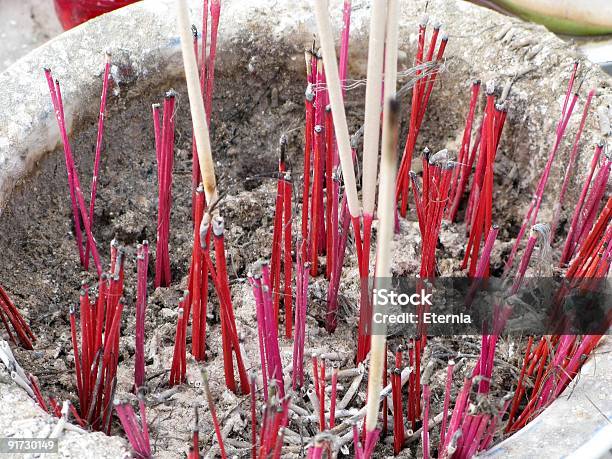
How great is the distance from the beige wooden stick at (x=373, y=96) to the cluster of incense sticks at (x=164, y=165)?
34 cm

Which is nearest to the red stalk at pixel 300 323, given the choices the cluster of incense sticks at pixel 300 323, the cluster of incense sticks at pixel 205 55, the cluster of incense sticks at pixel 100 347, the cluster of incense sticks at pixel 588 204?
the cluster of incense sticks at pixel 300 323

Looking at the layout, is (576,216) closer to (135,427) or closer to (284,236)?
(284,236)

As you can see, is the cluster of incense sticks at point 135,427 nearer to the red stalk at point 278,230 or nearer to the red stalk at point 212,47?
the red stalk at point 278,230

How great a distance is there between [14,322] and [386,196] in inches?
27.6

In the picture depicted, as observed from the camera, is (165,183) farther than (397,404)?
Yes

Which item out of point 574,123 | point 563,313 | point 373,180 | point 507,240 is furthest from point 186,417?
point 574,123

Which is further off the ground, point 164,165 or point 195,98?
point 195,98

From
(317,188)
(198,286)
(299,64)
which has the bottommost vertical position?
(198,286)

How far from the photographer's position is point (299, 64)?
163 centimetres

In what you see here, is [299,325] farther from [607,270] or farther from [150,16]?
[150,16]

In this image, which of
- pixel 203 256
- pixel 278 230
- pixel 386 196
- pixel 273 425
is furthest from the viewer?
pixel 278 230

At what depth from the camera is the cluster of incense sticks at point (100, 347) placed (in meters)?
1.00

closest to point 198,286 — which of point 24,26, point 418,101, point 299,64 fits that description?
point 418,101

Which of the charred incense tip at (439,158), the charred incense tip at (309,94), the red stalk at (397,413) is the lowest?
the red stalk at (397,413)
